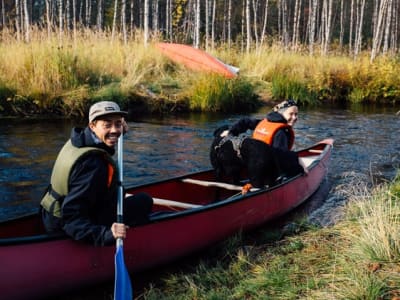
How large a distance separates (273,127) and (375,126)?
24.1 feet

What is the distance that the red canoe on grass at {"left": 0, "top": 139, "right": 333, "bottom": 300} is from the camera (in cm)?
385

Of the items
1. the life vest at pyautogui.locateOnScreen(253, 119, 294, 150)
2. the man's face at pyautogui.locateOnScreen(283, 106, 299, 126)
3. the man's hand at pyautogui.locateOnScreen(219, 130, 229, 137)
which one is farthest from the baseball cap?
the man's face at pyautogui.locateOnScreen(283, 106, 299, 126)

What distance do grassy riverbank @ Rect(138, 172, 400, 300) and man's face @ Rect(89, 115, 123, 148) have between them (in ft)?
4.09

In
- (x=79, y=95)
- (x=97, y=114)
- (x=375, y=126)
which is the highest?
(x=97, y=114)

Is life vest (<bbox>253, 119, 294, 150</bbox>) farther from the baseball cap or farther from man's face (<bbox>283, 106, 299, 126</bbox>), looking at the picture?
the baseball cap

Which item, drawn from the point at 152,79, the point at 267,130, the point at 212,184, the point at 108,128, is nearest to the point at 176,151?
the point at 212,184

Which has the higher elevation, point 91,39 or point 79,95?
point 91,39

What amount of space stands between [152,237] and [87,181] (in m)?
1.03

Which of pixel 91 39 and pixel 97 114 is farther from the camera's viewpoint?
pixel 91 39

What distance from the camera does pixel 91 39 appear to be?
47.5 ft

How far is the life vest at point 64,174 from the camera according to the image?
393 cm

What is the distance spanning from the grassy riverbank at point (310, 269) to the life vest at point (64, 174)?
980mm

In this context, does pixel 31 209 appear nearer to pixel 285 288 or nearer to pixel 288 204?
pixel 288 204

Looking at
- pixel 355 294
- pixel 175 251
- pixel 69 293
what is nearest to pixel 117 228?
pixel 69 293
